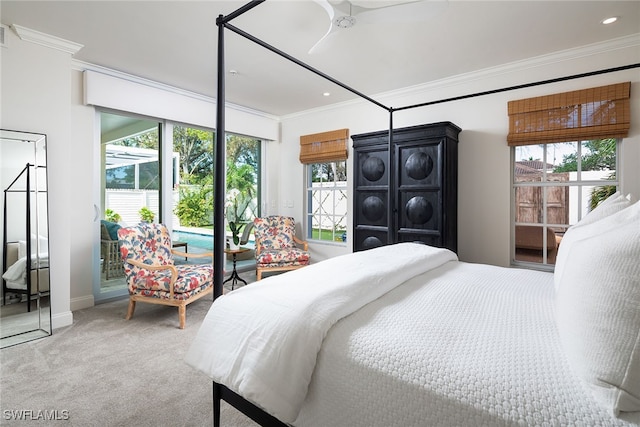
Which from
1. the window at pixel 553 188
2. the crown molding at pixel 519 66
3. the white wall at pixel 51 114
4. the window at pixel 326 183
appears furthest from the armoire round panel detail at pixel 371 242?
the white wall at pixel 51 114

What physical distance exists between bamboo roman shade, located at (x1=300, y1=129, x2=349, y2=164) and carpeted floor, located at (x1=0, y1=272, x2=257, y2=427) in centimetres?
300

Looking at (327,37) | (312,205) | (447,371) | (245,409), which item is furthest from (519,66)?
(245,409)

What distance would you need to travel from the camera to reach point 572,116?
3090 millimetres

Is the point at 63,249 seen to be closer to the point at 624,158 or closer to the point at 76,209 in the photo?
the point at 76,209

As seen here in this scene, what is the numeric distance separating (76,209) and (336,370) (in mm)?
3604

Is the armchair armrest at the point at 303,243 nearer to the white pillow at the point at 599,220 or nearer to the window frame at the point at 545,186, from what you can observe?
the window frame at the point at 545,186

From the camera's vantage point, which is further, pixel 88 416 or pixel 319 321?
pixel 88 416

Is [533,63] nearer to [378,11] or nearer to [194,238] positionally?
[378,11]

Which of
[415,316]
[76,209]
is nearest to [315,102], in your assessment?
[76,209]

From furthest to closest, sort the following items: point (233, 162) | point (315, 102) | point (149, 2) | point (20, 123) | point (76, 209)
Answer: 1. point (233, 162)
2. point (315, 102)
3. point (76, 209)
4. point (20, 123)
5. point (149, 2)

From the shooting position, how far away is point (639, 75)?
2.85 m

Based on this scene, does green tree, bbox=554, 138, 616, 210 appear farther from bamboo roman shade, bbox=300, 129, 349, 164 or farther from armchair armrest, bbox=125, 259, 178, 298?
armchair armrest, bbox=125, 259, 178, 298

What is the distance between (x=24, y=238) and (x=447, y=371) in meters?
3.46

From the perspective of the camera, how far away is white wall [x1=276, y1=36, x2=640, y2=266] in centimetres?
292
